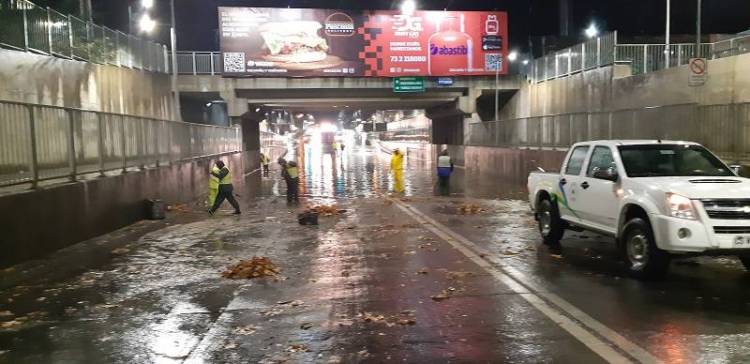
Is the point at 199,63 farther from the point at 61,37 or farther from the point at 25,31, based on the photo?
the point at 25,31

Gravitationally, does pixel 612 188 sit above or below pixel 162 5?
below

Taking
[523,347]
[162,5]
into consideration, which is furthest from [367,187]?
[162,5]

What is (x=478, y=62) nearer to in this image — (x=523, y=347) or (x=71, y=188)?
(x=71, y=188)

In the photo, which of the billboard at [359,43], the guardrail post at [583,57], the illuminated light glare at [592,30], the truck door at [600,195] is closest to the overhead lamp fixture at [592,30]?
the illuminated light glare at [592,30]

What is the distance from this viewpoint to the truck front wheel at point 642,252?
24.2 feet

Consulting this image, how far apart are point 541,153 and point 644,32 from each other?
3052cm

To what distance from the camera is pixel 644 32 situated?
48.2 meters

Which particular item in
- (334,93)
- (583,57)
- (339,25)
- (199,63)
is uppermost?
(339,25)

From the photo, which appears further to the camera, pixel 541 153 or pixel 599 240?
pixel 541 153

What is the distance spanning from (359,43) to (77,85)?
56.5 feet

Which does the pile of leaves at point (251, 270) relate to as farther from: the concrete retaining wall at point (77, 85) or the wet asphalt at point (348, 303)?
the concrete retaining wall at point (77, 85)

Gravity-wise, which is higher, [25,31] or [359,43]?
[359,43]

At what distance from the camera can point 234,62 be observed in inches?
1286

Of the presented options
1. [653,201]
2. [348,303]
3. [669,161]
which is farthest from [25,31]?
[653,201]
